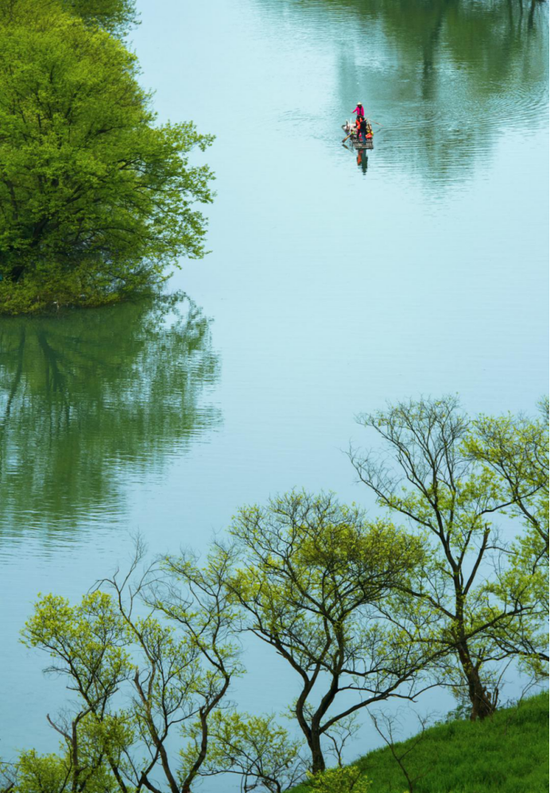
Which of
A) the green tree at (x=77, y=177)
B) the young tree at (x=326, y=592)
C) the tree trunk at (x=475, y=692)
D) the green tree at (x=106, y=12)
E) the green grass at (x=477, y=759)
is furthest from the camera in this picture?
the green tree at (x=106, y=12)

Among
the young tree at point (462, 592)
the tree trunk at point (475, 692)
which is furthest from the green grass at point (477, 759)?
the young tree at point (462, 592)

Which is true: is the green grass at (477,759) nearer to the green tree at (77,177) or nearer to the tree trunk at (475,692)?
the tree trunk at (475,692)

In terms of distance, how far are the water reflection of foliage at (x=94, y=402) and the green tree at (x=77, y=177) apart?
200cm

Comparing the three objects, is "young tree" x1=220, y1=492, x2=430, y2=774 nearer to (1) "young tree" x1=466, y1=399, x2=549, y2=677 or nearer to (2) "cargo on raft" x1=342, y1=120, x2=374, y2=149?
(1) "young tree" x1=466, y1=399, x2=549, y2=677

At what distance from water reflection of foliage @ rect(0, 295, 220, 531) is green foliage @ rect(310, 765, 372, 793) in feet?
37.8

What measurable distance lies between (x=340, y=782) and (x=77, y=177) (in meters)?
31.2

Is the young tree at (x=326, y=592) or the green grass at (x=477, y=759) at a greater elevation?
the young tree at (x=326, y=592)

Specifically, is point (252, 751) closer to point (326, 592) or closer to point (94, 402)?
point (326, 592)

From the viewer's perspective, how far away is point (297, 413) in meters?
34.8

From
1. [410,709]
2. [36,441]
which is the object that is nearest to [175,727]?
[410,709]

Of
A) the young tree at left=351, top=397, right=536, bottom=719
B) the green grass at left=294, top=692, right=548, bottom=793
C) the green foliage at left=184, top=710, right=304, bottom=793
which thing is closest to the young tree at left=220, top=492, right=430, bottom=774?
the green foliage at left=184, top=710, right=304, bottom=793

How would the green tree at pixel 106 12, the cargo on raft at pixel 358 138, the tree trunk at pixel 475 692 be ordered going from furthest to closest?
the cargo on raft at pixel 358 138, the green tree at pixel 106 12, the tree trunk at pixel 475 692

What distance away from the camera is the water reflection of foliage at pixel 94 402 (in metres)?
28.9

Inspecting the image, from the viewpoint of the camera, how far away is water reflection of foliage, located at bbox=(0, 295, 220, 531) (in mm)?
28922
